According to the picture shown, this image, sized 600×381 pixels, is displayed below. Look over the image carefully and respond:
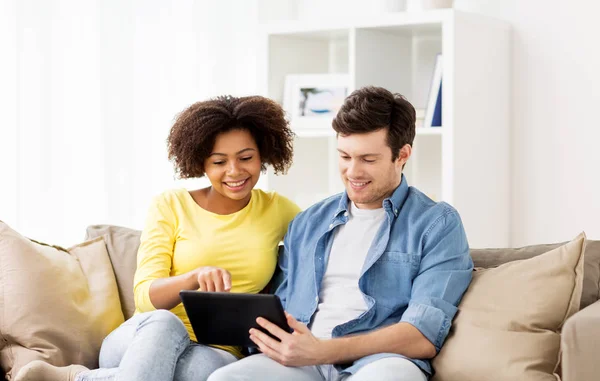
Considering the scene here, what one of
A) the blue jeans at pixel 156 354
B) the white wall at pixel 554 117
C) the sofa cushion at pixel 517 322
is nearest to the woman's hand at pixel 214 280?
the blue jeans at pixel 156 354

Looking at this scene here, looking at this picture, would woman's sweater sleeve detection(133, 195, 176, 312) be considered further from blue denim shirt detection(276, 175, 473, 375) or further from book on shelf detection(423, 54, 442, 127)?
book on shelf detection(423, 54, 442, 127)

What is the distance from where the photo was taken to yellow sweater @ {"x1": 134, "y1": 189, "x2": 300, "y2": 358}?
2561mm

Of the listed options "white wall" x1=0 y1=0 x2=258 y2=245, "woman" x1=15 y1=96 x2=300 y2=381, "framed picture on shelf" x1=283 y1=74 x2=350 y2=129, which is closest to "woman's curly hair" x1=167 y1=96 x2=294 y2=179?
"woman" x1=15 y1=96 x2=300 y2=381

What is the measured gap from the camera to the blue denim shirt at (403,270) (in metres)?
2.27

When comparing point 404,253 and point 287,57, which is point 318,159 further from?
point 404,253

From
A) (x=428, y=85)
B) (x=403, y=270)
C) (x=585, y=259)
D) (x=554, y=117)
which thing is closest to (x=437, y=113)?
(x=428, y=85)

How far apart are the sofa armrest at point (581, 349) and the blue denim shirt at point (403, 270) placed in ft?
Answer: 1.06

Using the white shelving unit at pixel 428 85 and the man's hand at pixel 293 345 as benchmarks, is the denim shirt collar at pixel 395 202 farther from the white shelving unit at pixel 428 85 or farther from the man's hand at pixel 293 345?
the white shelving unit at pixel 428 85

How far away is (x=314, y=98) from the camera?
12.4ft

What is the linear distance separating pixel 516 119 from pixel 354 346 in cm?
172

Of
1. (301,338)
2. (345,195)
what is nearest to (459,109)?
(345,195)

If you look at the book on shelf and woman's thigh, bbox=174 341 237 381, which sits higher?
the book on shelf

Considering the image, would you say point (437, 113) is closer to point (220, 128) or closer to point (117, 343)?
point (220, 128)

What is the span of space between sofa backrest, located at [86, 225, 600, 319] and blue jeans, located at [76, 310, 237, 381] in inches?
14.6
